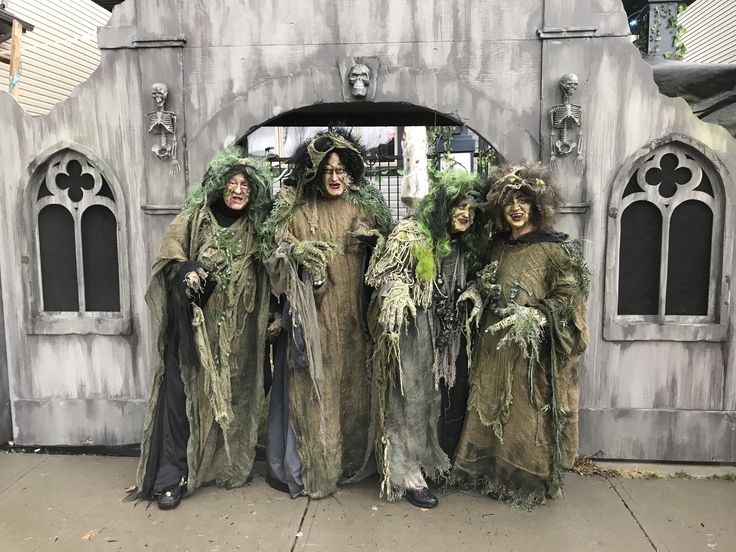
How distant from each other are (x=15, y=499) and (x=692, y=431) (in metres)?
4.73

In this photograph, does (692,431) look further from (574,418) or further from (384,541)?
(384,541)

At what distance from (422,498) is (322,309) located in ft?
4.41

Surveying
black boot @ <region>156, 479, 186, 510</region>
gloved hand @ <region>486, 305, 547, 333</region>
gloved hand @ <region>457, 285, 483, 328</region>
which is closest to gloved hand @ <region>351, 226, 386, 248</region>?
gloved hand @ <region>457, 285, 483, 328</region>

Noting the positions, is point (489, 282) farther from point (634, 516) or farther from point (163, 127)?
point (163, 127)

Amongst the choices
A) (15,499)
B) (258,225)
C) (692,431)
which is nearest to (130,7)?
(258,225)

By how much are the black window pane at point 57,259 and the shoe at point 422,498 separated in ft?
9.58

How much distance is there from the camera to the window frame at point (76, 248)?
13.4ft

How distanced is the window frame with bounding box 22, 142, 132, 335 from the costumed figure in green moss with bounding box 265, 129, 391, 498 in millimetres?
1408

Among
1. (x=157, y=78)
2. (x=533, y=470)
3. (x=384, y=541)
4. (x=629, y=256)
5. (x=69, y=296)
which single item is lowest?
(x=384, y=541)

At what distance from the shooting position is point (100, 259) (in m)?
4.24

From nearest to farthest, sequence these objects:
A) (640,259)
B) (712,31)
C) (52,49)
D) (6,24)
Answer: (640,259) → (6,24) → (52,49) → (712,31)

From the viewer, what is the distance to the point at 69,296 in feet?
14.1

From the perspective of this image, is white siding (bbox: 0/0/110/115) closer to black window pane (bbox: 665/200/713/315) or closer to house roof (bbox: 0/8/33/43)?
house roof (bbox: 0/8/33/43)

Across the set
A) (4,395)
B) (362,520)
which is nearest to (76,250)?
(4,395)
